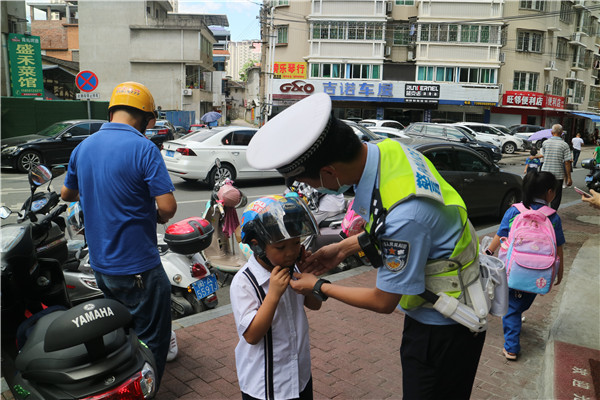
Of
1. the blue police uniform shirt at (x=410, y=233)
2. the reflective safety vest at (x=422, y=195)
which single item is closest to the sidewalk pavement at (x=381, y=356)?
the reflective safety vest at (x=422, y=195)

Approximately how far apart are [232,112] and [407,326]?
79.3 metres

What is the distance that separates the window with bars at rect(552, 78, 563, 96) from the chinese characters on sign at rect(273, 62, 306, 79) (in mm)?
22243

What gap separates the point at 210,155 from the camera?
38.8 feet

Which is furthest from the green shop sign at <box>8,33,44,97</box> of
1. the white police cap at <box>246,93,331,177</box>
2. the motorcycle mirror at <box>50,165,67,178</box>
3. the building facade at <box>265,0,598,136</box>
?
the white police cap at <box>246,93,331,177</box>

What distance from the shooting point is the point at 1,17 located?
64.5 ft

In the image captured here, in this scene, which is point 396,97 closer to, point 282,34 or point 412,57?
point 412,57

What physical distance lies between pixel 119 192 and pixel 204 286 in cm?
198

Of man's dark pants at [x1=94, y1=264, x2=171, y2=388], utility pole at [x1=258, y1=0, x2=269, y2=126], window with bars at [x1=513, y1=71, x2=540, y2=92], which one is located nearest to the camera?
man's dark pants at [x1=94, y1=264, x2=171, y2=388]

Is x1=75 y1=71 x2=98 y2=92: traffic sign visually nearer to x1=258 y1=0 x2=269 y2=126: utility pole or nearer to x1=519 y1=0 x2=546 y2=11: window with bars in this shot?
x1=258 y1=0 x2=269 y2=126: utility pole

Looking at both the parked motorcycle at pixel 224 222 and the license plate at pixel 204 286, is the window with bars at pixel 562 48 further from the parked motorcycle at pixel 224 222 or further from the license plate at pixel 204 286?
the license plate at pixel 204 286

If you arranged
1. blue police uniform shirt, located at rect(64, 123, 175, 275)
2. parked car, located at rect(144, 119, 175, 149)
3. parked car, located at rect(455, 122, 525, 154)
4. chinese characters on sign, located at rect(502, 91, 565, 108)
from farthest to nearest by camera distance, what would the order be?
chinese characters on sign, located at rect(502, 91, 565, 108)
parked car, located at rect(455, 122, 525, 154)
parked car, located at rect(144, 119, 175, 149)
blue police uniform shirt, located at rect(64, 123, 175, 275)

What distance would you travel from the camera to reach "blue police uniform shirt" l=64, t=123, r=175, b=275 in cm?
275

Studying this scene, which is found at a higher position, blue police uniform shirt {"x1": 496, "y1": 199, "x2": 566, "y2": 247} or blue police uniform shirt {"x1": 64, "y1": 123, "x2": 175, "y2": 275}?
blue police uniform shirt {"x1": 64, "y1": 123, "x2": 175, "y2": 275}

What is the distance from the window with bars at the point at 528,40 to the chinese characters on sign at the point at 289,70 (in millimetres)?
17552
